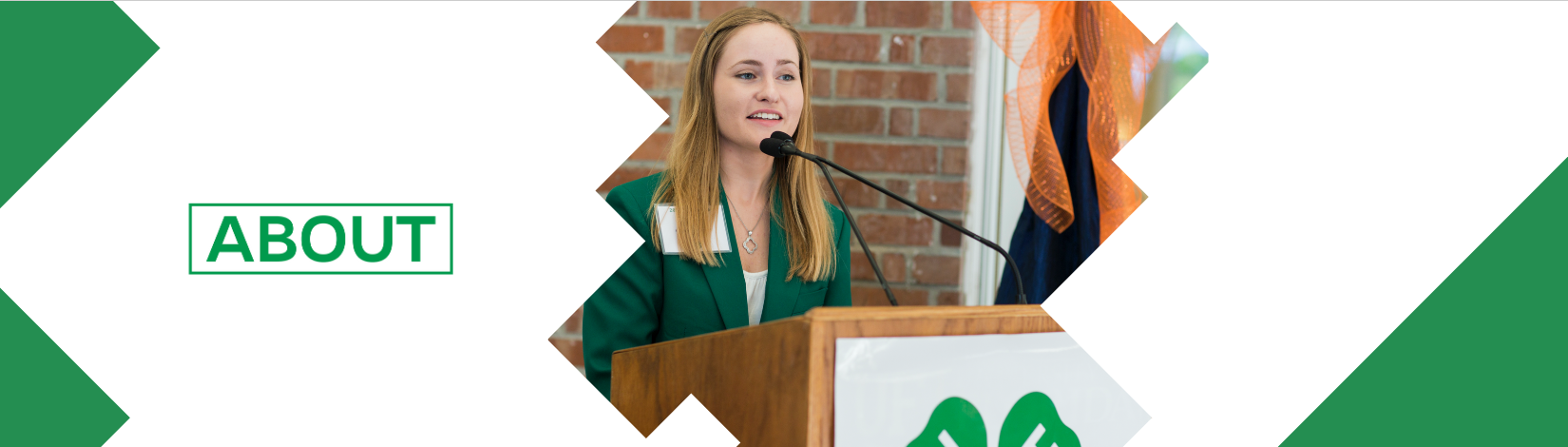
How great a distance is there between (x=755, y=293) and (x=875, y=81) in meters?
0.71

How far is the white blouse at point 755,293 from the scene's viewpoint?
1.39m

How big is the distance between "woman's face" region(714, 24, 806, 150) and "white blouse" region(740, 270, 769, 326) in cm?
19

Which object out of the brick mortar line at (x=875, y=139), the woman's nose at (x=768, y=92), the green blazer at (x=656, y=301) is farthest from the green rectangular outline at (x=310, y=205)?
the brick mortar line at (x=875, y=139)

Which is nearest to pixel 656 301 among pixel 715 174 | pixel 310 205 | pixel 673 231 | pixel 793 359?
pixel 673 231

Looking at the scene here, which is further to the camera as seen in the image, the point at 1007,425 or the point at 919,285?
the point at 919,285

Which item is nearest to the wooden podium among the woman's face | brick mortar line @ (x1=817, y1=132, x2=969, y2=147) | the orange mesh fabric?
the woman's face

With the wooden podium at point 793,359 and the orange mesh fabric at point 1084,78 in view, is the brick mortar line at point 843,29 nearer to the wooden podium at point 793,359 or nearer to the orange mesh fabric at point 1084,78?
the orange mesh fabric at point 1084,78

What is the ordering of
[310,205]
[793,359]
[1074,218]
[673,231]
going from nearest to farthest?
[793,359]
[310,205]
[673,231]
[1074,218]

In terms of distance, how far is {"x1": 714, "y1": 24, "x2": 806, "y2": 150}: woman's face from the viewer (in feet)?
4.53

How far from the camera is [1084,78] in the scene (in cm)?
144

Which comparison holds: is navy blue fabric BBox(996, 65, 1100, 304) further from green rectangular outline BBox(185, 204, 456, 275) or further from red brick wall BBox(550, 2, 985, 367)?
green rectangular outline BBox(185, 204, 456, 275)

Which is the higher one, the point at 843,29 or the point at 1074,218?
the point at 843,29

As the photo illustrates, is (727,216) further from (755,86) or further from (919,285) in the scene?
(919,285)

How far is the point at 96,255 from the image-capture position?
1.13 m
